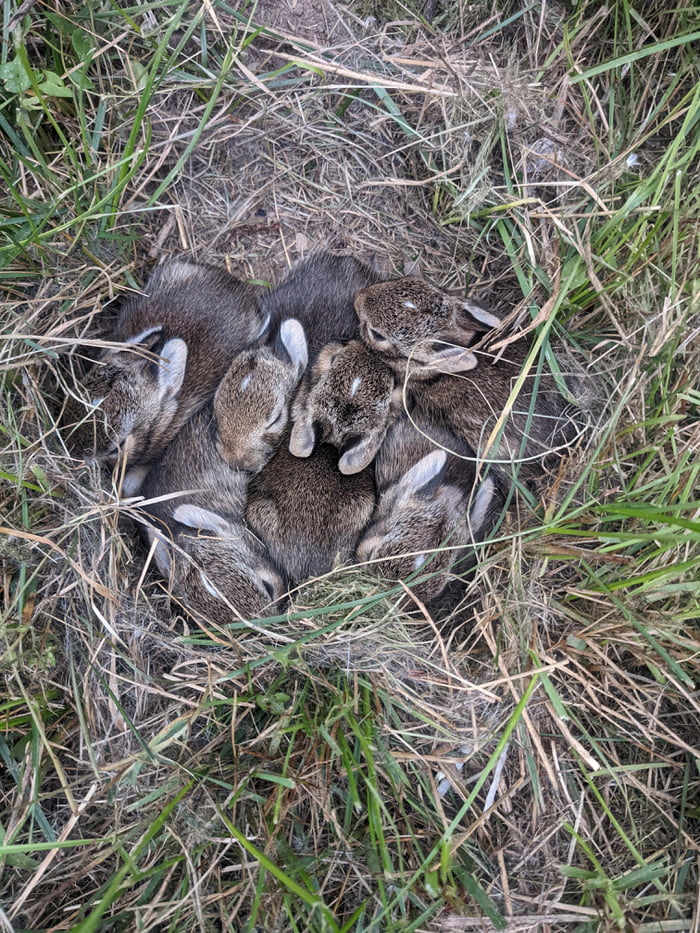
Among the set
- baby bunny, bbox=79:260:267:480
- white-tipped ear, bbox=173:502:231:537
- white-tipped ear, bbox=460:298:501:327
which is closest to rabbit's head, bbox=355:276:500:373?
white-tipped ear, bbox=460:298:501:327

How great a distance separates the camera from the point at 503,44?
11.3 feet

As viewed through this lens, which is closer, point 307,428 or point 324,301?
point 307,428

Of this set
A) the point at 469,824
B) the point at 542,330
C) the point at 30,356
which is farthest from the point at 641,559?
the point at 30,356

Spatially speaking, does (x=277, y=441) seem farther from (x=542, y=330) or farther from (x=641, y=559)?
(x=641, y=559)

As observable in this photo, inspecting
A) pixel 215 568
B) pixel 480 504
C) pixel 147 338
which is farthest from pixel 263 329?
pixel 480 504

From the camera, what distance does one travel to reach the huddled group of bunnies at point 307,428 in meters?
3.27

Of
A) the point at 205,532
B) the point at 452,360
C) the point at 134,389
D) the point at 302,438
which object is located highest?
the point at 134,389

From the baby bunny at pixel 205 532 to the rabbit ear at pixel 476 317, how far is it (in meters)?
1.36

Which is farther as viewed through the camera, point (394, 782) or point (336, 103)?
point (336, 103)

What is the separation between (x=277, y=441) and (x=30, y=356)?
119cm

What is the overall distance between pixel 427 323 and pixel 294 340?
655 mm

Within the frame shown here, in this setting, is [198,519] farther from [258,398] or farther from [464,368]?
[464,368]

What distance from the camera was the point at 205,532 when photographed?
3.39 meters

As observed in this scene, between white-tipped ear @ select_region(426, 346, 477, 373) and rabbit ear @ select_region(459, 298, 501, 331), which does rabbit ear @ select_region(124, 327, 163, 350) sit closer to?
white-tipped ear @ select_region(426, 346, 477, 373)
